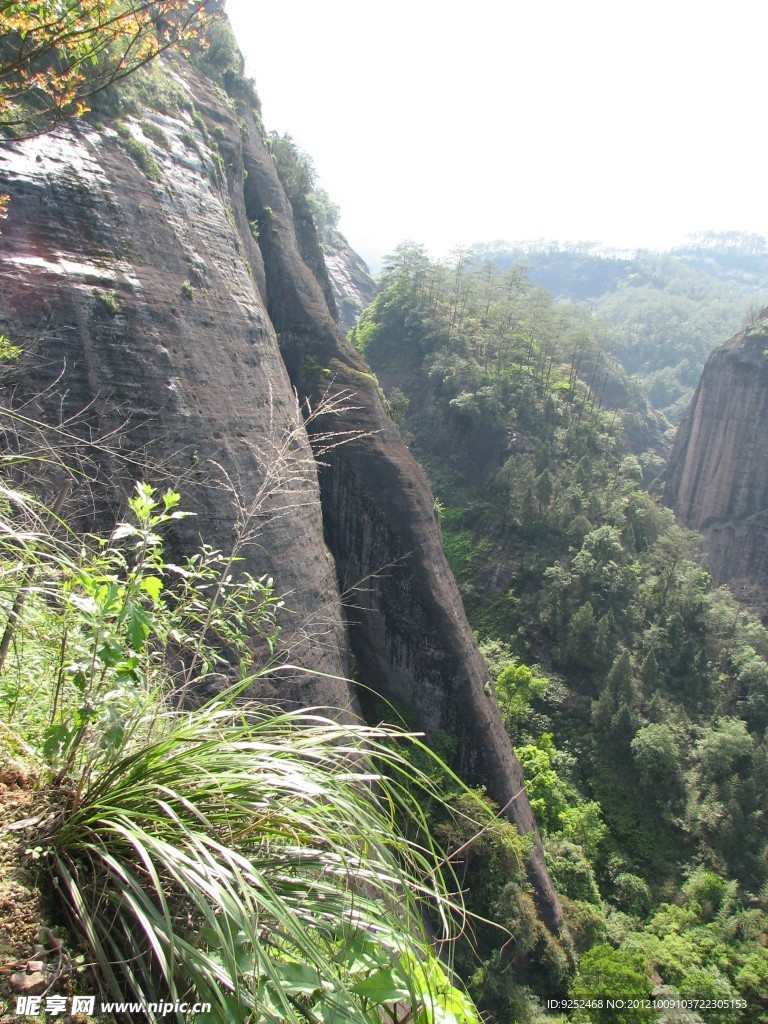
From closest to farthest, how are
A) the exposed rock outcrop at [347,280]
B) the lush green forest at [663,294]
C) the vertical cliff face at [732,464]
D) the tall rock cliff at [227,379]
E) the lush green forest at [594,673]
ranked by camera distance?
the tall rock cliff at [227,379], the lush green forest at [594,673], the vertical cliff face at [732,464], the exposed rock outcrop at [347,280], the lush green forest at [663,294]

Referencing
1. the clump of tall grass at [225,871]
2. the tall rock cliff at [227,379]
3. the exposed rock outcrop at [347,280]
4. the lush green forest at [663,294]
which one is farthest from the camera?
the lush green forest at [663,294]

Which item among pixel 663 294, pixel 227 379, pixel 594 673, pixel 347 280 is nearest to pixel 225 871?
pixel 227 379

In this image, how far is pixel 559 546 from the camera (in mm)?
27078

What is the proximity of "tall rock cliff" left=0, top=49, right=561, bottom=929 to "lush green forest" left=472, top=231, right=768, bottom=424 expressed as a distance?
90.7ft

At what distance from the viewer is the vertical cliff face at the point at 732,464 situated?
34938 millimetres

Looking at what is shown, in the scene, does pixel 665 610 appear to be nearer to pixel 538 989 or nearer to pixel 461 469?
pixel 461 469

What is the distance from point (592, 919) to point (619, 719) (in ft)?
24.0

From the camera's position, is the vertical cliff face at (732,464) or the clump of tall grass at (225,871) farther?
the vertical cliff face at (732,464)

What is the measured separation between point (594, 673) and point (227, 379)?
58.9ft

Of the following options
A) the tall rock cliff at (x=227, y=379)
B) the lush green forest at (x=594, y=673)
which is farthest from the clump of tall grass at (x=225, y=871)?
the lush green forest at (x=594, y=673)

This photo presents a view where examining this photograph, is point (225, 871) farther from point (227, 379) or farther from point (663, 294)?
point (663, 294)

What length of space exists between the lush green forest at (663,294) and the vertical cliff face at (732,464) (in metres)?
12.5

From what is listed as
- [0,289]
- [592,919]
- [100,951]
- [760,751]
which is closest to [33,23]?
[100,951]

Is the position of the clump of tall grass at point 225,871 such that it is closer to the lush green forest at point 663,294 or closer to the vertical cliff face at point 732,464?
the vertical cliff face at point 732,464
